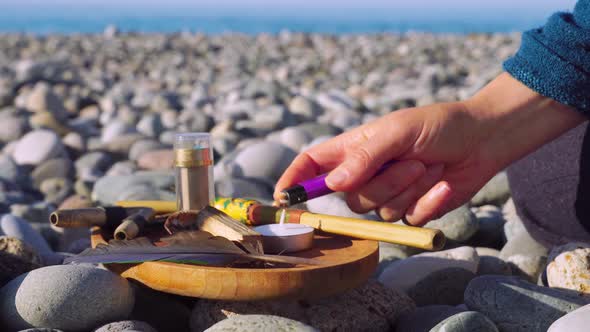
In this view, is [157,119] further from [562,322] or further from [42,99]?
[562,322]

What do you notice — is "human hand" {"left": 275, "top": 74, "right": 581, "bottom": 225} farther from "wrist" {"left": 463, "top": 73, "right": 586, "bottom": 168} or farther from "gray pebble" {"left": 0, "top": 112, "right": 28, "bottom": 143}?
"gray pebble" {"left": 0, "top": 112, "right": 28, "bottom": 143}

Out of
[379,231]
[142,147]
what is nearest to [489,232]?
[379,231]

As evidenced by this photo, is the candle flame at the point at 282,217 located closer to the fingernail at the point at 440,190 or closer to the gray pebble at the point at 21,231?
the fingernail at the point at 440,190

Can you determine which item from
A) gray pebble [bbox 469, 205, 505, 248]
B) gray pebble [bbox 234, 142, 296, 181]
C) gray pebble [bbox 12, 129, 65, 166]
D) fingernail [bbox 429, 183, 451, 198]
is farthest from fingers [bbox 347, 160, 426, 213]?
gray pebble [bbox 12, 129, 65, 166]

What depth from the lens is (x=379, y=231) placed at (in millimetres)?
2037

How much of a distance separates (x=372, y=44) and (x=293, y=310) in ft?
56.2

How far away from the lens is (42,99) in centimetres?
781

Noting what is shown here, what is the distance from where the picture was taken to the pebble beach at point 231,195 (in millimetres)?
1963

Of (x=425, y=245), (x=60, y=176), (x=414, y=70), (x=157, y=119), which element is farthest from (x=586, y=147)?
(x=414, y=70)

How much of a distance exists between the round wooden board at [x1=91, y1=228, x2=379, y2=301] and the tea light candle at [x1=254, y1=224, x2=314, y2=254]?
98mm

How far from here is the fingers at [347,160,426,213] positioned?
2273mm

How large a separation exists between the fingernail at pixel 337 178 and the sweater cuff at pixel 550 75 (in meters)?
0.73

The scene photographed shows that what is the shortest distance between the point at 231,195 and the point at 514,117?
5.82 feet

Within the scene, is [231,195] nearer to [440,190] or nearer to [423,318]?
[440,190]
